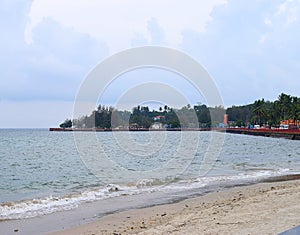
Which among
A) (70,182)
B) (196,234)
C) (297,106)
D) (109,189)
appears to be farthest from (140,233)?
(297,106)

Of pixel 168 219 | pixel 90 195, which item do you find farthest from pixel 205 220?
pixel 90 195

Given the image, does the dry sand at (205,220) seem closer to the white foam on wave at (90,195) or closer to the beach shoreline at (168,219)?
the beach shoreline at (168,219)

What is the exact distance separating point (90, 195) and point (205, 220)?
767 cm

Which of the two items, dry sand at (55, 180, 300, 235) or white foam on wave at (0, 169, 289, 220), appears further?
white foam on wave at (0, 169, 289, 220)

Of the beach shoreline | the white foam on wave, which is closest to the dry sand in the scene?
the beach shoreline

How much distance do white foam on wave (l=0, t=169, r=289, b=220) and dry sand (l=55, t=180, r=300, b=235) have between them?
277 centimetres

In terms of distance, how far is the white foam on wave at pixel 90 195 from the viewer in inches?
505

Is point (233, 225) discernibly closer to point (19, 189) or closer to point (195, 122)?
point (19, 189)

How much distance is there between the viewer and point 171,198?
1466cm

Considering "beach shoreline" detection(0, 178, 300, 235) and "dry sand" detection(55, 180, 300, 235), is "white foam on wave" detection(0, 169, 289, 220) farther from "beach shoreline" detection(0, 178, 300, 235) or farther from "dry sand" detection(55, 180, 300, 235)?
"dry sand" detection(55, 180, 300, 235)

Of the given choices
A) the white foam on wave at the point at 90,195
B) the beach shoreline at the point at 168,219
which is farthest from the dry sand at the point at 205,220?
the white foam on wave at the point at 90,195

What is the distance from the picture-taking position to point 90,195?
15.9 m

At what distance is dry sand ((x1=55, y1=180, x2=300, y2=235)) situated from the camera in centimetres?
769

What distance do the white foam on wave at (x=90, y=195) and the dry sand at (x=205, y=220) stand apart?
277cm
